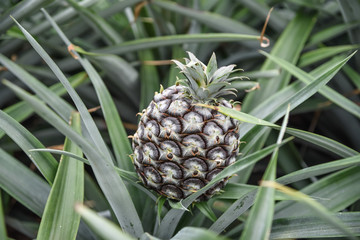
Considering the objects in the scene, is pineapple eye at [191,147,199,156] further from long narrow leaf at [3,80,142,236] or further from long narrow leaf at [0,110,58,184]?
long narrow leaf at [0,110,58,184]

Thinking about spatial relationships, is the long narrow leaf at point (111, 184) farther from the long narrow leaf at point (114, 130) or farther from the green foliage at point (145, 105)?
the long narrow leaf at point (114, 130)

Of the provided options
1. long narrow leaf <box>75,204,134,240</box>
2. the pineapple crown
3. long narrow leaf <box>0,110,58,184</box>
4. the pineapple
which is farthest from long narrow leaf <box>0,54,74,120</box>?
long narrow leaf <box>75,204,134,240</box>

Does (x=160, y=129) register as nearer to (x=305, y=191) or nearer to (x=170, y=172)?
(x=170, y=172)

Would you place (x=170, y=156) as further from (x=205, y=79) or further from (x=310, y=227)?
(x=310, y=227)

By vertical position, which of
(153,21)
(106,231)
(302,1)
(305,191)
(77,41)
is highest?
(302,1)

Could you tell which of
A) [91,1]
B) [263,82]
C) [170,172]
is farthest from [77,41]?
[170,172]

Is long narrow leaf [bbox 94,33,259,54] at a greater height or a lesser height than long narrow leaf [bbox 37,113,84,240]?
greater
